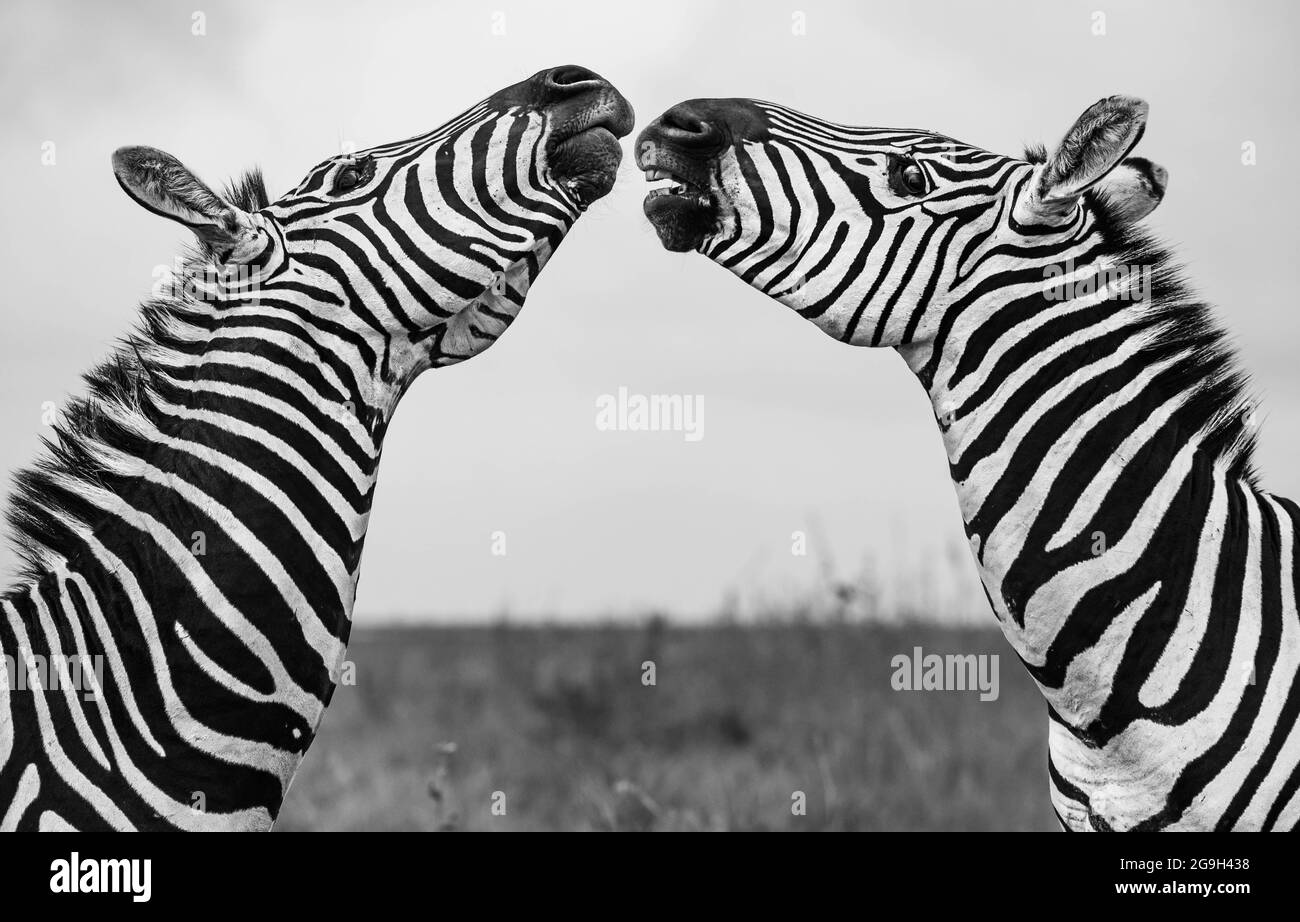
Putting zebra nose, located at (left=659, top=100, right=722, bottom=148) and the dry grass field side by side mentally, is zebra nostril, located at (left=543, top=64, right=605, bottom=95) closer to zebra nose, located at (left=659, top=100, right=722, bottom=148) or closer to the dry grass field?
zebra nose, located at (left=659, top=100, right=722, bottom=148)

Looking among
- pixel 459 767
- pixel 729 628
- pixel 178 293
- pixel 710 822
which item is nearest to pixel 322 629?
pixel 178 293

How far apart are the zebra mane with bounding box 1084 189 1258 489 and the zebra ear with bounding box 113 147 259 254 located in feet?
9.71

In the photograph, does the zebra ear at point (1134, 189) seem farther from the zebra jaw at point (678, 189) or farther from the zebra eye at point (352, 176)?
the zebra eye at point (352, 176)

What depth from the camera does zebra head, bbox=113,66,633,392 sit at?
4.19 meters

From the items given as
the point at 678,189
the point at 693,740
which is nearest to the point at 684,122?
the point at 678,189

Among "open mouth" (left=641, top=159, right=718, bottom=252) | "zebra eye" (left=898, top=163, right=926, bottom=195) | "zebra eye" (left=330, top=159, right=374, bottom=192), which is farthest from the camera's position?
"open mouth" (left=641, top=159, right=718, bottom=252)

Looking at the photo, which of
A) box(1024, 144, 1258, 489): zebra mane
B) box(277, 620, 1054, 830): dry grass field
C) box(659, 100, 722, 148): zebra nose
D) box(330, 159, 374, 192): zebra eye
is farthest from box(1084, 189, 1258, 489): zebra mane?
box(277, 620, 1054, 830): dry grass field

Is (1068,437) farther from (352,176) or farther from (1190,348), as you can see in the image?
(352,176)

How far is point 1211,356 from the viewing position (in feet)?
14.2

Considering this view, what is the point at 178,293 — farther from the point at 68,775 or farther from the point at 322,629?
the point at 68,775

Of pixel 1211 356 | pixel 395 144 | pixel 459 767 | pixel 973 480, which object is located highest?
pixel 395 144

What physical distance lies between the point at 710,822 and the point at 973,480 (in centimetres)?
573

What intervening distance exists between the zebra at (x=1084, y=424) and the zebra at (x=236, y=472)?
90 cm

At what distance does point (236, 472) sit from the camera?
405cm
